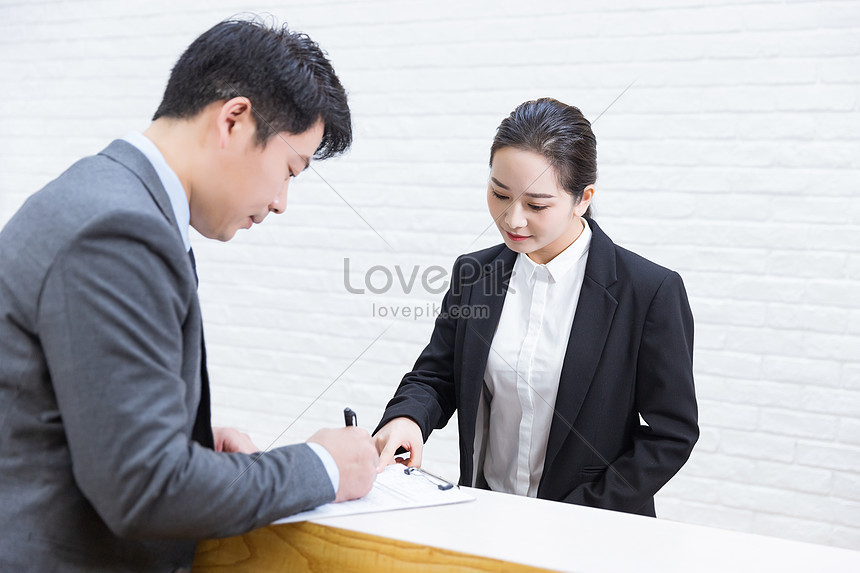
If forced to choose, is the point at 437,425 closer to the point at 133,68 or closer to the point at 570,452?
the point at 570,452

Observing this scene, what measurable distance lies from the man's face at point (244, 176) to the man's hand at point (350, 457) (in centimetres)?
31

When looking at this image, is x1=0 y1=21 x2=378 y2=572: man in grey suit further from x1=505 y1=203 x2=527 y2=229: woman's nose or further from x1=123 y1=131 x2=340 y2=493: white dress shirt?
x1=505 y1=203 x2=527 y2=229: woman's nose

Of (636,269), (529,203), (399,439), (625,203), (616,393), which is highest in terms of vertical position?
(625,203)

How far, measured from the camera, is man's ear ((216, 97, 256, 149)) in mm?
895

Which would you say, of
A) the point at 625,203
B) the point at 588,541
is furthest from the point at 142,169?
the point at 625,203

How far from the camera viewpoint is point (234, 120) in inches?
35.6

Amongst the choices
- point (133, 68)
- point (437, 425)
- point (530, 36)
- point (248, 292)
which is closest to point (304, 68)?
point (437, 425)

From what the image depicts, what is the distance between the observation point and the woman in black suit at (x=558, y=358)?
1.36 meters

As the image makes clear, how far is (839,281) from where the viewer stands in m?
2.12

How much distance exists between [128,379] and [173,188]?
28cm

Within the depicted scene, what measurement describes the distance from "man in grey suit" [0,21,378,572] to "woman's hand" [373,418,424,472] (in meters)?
0.33

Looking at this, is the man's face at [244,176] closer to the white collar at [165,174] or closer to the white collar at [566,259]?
the white collar at [165,174]

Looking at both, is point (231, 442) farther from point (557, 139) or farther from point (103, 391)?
point (557, 139)

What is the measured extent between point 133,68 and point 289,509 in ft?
8.67
